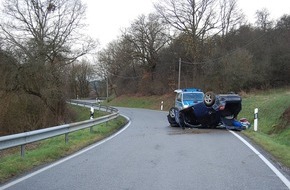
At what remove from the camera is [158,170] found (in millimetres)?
8602

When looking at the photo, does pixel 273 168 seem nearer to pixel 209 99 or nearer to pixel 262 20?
pixel 209 99

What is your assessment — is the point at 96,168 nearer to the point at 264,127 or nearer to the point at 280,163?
the point at 280,163

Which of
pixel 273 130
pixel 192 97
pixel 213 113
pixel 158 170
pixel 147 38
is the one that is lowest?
pixel 273 130

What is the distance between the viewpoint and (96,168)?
893 centimetres

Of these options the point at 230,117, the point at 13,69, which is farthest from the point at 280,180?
the point at 13,69

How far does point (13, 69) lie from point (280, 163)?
78.3 feet

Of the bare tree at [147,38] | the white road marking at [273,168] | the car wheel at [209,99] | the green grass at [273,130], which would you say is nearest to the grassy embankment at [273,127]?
the green grass at [273,130]

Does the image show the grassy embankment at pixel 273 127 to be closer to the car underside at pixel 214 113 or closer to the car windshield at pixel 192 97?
the car underside at pixel 214 113

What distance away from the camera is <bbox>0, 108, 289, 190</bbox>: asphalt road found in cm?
Result: 721

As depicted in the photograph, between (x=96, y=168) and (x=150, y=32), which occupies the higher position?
(x=150, y=32)

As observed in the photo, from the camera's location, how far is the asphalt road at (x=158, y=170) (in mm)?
7215

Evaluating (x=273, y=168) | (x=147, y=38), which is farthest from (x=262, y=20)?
(x=273, y=168)

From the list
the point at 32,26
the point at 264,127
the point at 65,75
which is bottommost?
the point at 264,127

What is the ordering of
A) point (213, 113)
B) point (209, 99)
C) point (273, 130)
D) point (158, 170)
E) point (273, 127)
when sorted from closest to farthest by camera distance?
1. point (158, 170)
2. point (209, 99)
3. point (213, 113)
4. point (273, 130)
5. point (273, 127)
